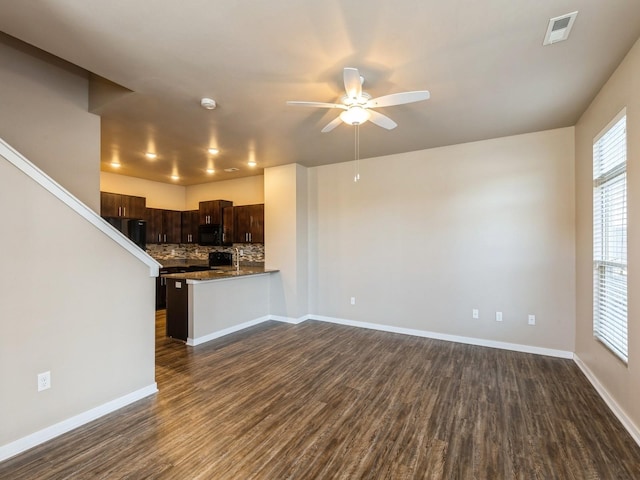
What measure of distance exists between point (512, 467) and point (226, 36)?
3.41 m

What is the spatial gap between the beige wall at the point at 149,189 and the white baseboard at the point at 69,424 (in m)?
5.02

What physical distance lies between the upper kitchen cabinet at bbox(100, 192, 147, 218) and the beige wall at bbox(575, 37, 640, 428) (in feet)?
23.6

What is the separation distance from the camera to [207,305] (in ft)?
14.8

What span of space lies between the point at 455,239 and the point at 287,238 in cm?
274

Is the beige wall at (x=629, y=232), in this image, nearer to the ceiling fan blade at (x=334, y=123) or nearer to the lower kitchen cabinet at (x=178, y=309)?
the ceiling fan blade at (x=334, y=123)

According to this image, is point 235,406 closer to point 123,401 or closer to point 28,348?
point 123,401

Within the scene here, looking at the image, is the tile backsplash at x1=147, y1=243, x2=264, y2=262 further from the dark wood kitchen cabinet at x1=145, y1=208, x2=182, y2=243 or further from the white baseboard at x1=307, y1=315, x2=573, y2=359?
the white baseboard at x1=307, y1=315, x2=573, y2=359

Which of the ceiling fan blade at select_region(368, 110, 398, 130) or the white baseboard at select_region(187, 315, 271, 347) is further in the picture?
the white baseboard at select_region(187, 315, 271, 347)

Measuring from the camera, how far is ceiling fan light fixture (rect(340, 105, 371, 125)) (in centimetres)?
255

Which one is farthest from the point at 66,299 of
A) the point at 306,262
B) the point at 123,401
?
the point at 306,262

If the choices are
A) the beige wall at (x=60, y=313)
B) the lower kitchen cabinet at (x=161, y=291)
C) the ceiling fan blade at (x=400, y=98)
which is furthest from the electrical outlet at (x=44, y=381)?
the lower kitchen cabinet at (x=161, y=291)

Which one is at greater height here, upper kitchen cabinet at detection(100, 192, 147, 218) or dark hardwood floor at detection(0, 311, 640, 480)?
upper kitchen cabinet at detection(100, 192, 147, 218)

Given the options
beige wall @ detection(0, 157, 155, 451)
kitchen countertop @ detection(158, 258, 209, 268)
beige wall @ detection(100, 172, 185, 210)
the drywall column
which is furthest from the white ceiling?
kitchen countertop @ detection(158, 258, 209, 268)

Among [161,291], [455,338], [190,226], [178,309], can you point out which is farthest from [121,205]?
[455,338]
